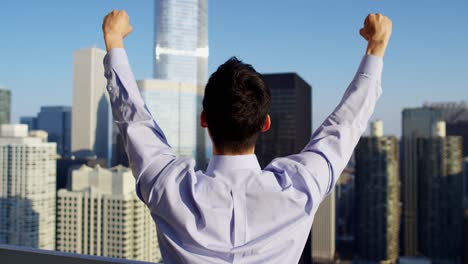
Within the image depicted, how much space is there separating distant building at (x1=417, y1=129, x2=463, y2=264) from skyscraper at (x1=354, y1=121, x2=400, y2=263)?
1.50 metres

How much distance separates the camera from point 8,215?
18.2 meters

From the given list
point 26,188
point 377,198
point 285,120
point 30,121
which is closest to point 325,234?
point 377,198

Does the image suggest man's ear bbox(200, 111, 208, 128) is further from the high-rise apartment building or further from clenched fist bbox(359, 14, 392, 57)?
the high-rise apartment building

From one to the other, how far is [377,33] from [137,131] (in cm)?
25

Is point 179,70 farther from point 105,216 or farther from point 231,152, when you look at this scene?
point 231,152

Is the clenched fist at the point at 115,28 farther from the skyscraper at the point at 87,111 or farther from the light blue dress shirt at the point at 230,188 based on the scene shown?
the skyscraper at the point at 87,111

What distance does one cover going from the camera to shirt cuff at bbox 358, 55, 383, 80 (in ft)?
1.28

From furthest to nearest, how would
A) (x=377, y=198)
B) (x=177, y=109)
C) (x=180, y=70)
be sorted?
(x=377, y=198)
(x=177, y=109)
(x=180, y=70)

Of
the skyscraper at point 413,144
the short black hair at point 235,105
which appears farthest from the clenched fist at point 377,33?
the skyscraper at point 413,144

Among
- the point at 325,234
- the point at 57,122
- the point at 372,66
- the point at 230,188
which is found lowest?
the point at 325,234

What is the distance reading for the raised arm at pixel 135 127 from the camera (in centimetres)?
34

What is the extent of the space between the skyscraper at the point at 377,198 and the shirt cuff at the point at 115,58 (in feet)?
75.5

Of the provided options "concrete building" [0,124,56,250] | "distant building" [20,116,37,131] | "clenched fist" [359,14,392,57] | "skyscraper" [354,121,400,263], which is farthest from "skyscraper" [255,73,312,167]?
"clenched fist" [359,14,392,57]

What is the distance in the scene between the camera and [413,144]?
22859mm
